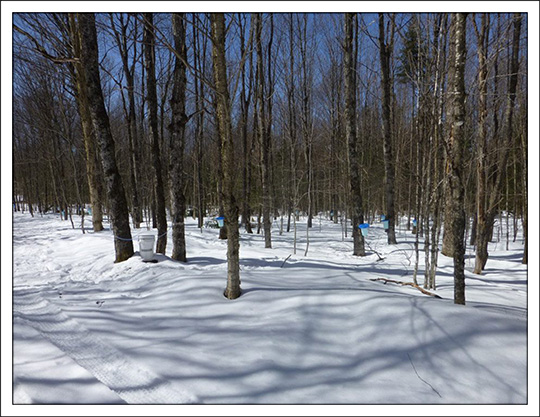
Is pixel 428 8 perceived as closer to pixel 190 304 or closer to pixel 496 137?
pixel 190 304

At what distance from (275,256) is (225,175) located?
15.4 feet

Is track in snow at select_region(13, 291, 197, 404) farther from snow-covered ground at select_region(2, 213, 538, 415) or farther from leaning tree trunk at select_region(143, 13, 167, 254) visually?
leaning tree trunk at select_region(143, 13, 167, 254)

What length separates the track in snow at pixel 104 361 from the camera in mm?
1991

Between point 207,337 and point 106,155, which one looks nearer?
point 207,337

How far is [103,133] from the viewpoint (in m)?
5.95

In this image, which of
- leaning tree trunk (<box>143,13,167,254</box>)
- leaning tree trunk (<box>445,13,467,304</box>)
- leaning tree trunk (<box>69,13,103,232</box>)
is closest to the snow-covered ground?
leaning tree trunk (<box>445,13,467,304</box>)

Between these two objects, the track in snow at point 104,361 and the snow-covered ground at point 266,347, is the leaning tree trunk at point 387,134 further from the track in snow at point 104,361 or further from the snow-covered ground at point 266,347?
the track in snow at point 104,361

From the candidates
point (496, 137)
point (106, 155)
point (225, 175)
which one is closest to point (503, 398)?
point (225, 175)

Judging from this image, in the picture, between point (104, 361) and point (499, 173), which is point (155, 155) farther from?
point (499, 173)

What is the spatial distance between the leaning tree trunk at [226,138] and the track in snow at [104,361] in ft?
4.71

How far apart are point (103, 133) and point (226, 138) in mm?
3828

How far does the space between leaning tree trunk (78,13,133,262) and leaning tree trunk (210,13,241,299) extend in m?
3.63

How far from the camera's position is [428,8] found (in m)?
2.49

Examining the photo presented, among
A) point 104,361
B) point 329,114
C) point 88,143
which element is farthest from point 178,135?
point 329,114
